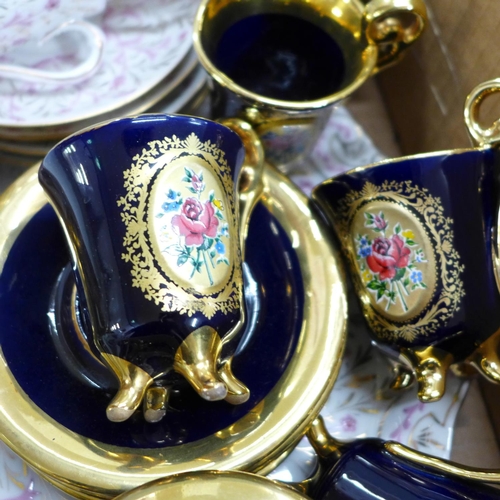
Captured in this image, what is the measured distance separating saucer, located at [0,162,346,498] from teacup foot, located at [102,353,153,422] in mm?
40

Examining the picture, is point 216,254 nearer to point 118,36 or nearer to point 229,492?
point 229,492

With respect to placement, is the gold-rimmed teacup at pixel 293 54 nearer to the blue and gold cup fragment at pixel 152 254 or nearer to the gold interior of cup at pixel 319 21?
the gold interior of cup at pixel 319 21

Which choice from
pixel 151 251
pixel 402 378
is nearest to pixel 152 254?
pixel 151 251

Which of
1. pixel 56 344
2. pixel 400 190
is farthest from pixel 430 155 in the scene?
pixel 56 344

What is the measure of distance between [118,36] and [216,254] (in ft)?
0.95

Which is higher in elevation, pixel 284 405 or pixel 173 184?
pixel 173 184

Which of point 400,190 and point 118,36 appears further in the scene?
point 118,36

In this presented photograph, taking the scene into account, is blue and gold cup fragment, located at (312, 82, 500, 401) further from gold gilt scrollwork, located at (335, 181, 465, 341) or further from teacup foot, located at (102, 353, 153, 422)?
teacup foot, located at (102, 353, 153, 422)

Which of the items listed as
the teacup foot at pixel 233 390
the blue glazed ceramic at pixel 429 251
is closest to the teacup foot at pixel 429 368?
the blue glazed ceramic at pixel 429 251

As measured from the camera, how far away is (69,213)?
33 centimetres

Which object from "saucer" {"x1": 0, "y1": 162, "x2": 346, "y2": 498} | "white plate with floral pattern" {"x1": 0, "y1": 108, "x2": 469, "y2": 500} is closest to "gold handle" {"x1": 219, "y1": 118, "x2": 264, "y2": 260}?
"saucer" {"x1": 0, "y1": 162, "x2": 346, "y2": 498}

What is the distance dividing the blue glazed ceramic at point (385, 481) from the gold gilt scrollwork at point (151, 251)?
4.5 inches

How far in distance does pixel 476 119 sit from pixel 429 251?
0.10 meters

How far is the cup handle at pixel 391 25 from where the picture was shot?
1.42 feet
